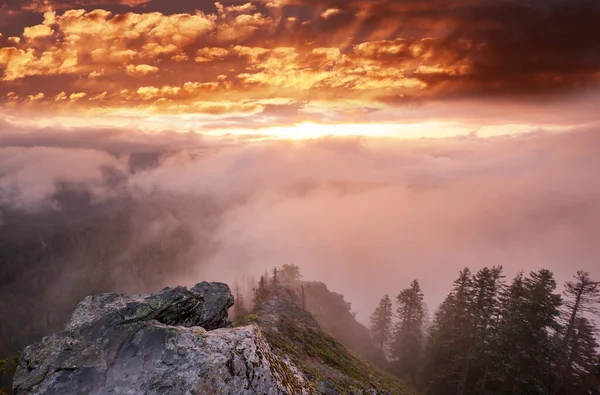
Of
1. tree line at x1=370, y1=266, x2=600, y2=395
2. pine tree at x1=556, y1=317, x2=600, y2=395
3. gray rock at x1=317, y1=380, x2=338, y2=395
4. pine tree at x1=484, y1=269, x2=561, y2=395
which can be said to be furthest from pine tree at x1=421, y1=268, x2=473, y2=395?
gray rock at x1=317, y1=380, x2=338, y2=395

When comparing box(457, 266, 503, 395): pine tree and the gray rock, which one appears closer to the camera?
the gray rock

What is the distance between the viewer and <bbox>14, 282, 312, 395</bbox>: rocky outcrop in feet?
32.7

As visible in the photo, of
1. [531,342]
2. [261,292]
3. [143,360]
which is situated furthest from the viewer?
[261,292]

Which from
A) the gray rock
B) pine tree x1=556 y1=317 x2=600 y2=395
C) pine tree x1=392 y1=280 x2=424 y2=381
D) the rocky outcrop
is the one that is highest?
the rocky outcrop

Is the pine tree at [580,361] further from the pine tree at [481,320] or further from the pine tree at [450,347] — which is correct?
the pine tree at [450,347]

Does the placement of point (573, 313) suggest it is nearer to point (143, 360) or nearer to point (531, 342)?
point (531, 342)

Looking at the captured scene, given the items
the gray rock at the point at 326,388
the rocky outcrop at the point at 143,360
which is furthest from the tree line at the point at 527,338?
the rocky outcrop at the point at 143,360

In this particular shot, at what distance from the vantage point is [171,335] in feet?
36.5

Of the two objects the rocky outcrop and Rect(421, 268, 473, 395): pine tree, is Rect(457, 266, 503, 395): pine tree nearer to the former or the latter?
Rect(421, 268, 473, 395): pine tree

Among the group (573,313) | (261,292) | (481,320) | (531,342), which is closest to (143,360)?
(531,342)

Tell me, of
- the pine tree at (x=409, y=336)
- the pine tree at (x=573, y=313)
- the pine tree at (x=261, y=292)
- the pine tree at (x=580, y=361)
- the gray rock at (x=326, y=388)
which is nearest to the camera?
the gray rock at (x=326, y=388)

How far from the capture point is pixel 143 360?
1051cm

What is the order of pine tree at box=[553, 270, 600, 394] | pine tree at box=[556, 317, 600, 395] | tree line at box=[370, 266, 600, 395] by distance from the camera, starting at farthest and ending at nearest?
pine tree at box=[553, 270, 600, 394] < pine tree at box=[556, 317, 600, 395] < tree line at box=[370, 266, 600, 395]

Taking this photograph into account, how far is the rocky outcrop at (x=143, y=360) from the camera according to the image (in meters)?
9.95
